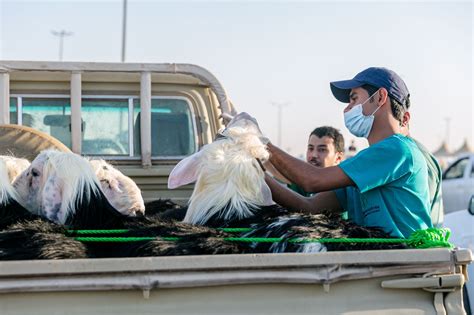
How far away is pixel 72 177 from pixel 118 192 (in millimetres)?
517

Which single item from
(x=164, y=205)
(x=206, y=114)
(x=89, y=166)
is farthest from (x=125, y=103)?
(x=89, y=166)

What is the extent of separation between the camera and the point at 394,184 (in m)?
3.63

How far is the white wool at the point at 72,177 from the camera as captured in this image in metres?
3.54

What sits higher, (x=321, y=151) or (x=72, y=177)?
(x=321, y=151)

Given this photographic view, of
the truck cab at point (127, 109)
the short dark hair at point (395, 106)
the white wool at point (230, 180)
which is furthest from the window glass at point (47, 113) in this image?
the short dark hair at point (395, 106)

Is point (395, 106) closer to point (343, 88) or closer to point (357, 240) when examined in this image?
point (343, 88)

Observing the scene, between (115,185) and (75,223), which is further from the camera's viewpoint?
(115,185)

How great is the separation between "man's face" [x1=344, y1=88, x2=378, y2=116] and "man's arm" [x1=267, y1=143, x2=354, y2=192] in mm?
426

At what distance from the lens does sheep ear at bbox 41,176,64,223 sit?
3.58m

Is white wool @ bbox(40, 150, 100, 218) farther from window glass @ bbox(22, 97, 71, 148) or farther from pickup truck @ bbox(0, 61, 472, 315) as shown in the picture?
window glass @ bbox(22, 97, 71, 148)

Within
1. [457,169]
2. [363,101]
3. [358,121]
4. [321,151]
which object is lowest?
[457,169]

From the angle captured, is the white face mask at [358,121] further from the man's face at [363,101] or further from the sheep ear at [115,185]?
the sheep ear at [115,185]

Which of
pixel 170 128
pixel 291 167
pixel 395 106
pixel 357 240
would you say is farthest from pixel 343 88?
pixel 170 128

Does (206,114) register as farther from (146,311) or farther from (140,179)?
(146,311)
